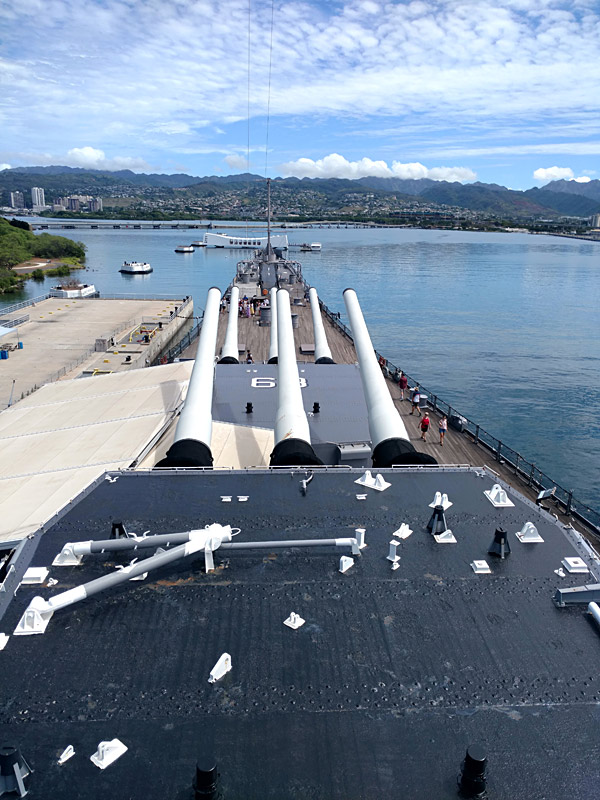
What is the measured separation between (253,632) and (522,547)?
5.21 meters

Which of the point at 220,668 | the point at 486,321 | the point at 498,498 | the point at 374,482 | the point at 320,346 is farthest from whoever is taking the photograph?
the point at 486,321

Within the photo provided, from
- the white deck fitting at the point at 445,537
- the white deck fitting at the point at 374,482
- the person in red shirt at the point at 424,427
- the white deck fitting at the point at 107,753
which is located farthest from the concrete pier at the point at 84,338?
the white deck fitting at the point at 107,753

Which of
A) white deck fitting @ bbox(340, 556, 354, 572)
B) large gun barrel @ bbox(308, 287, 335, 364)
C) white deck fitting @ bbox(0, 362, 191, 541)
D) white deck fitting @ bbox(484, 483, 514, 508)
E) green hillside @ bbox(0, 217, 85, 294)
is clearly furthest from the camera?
green hillside @ bbox(0, 217, 85, 294)

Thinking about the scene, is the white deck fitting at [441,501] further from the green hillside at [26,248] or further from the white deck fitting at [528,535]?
the green hillside at [26,248]

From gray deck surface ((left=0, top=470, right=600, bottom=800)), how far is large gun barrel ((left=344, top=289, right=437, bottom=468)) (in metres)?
3.64

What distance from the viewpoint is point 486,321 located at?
225 ft

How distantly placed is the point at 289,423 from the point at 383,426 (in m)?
2.51

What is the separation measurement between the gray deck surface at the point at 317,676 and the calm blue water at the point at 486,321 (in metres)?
22.9

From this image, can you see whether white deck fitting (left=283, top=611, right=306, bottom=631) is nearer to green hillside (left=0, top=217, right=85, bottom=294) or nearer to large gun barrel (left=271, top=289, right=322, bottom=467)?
large gun barrel (left=271, top=289, right=322, bottom=467)

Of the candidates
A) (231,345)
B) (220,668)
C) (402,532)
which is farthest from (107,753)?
(231,345)

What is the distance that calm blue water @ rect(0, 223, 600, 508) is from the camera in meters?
36.9

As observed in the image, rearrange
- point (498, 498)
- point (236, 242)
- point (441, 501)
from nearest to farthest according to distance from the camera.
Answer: point (441, 501), point (498, 498), point (236, 242)

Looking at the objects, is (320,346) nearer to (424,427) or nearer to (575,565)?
(424,427)

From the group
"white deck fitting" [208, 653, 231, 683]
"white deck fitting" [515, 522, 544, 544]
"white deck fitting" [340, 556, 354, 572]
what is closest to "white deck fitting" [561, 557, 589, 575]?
"white deck fitting" [515, 522, 544, 544]
